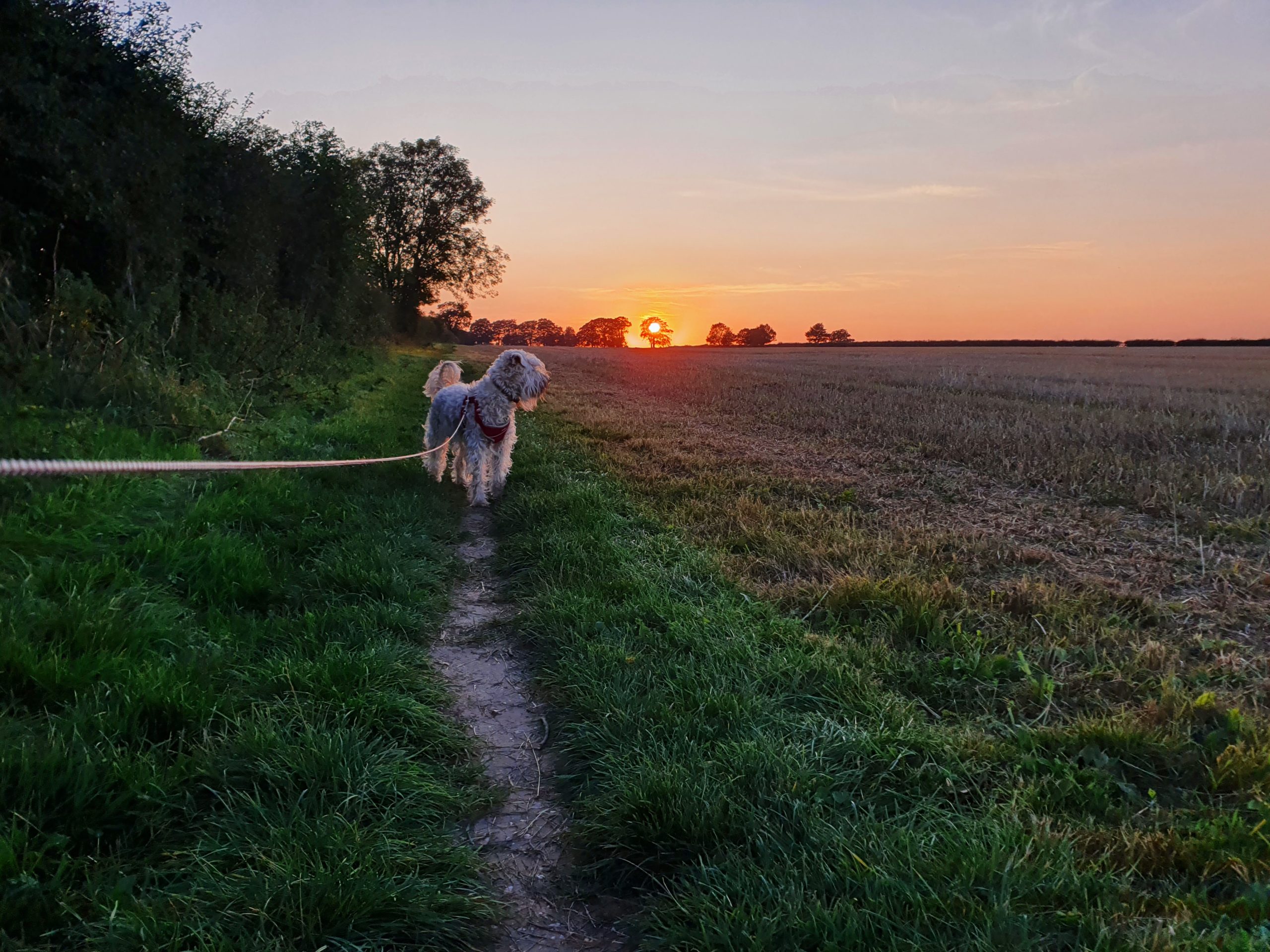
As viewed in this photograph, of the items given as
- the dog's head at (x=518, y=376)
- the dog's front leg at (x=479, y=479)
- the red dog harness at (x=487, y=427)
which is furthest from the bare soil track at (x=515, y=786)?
the dog's head at (x=518, y=376)

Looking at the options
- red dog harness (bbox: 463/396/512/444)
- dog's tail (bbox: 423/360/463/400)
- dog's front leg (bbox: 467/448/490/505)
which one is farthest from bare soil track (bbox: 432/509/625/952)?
dog's tail (bbox: 423/360/463/400)

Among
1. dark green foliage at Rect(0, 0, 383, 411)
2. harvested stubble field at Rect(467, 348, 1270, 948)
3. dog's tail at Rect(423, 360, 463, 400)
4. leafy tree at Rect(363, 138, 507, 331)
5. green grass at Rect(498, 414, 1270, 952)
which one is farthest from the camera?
leafy tree at Rect(363, 138, 507, 331)

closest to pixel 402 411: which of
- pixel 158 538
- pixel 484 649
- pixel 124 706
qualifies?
pixel 158 538

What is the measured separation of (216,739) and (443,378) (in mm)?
7299

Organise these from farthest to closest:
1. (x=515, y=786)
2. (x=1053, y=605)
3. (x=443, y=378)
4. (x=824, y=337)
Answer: (x=824, y=337) < (x=443, y=378) < (x=1053, y=605) < (x=515, y=786)

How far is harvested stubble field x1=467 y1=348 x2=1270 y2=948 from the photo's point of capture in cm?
226

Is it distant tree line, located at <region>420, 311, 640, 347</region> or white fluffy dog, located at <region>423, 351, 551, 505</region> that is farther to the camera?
distant tree line, located at <region>420, 311, 640, 347</region>

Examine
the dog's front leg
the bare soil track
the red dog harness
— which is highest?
the red dog harness

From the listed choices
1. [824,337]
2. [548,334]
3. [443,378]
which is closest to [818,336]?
[824,337]

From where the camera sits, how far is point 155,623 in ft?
11.4

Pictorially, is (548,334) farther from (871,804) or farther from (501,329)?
(871,804)

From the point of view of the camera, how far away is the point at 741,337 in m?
125

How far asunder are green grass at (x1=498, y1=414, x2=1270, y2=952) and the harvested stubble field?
0.02 m

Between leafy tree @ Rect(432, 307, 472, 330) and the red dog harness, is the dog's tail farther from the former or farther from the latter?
leafy tree @ Rect(432, 307, 472, 330)
